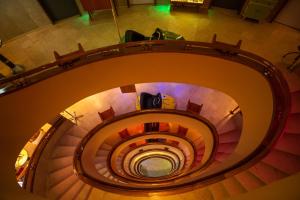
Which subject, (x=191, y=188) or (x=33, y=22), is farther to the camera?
(x=33, y=22)

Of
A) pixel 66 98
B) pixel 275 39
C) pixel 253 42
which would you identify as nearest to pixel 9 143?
pixel 66 98

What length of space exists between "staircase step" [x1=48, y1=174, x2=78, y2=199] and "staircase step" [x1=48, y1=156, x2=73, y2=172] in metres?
0.45

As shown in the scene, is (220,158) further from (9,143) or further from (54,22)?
(54,22)

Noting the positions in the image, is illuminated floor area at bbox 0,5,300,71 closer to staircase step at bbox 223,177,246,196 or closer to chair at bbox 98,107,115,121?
chair at bbox 98,107,115,121

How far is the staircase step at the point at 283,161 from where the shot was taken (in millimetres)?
4179

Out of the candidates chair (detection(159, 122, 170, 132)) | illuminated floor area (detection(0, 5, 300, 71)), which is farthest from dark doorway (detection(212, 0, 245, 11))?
chair (detection(159, 122, 170, 132))

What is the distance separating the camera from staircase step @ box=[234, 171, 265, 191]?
4474mm

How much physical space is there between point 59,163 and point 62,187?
85cm

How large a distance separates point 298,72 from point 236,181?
10.4 feet

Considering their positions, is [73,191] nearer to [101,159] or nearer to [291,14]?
[101,159]

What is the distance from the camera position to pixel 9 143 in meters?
4.75

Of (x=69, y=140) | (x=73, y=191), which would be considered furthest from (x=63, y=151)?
(x=73, y=191)

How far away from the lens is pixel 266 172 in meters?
4.48

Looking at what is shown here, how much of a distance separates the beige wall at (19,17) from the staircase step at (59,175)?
459 cm
